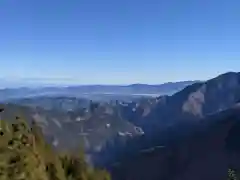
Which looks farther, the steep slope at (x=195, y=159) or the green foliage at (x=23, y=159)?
the steep slope at (x=195, y=159)

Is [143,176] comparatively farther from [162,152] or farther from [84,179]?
[84,179]

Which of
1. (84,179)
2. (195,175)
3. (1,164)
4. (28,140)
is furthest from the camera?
(195,175)

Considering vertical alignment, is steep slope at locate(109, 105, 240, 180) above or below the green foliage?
below

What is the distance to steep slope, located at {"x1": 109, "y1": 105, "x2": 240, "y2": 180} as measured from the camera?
6330 inches

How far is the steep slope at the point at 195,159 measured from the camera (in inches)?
6330

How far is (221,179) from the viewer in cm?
14312

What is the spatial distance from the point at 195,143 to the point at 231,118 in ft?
73.9

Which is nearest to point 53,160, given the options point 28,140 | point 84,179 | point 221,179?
point 84,179

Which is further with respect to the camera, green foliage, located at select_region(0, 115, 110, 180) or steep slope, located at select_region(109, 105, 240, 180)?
steep slope, located at select_region(109, 105, 240, 180)

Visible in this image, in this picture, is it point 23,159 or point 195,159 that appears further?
point 195,159

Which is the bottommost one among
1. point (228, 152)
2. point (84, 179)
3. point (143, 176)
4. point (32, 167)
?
point (143, 176)

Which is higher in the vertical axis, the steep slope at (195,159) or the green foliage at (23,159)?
the green foliage at (23,159)

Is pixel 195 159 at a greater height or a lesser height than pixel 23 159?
lesser

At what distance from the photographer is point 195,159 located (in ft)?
573
